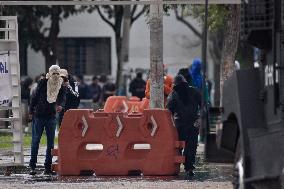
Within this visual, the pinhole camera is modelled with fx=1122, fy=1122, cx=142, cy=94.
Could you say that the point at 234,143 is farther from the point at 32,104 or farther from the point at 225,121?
the point at 32,104

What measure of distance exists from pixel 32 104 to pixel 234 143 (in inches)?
244

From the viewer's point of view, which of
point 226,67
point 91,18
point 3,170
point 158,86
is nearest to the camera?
point 3,170

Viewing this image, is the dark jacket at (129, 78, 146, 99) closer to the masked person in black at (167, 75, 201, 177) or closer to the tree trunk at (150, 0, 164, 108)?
the tree trunk at (150, 0, 164, 108)

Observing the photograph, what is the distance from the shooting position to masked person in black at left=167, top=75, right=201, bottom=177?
16656 millimetres

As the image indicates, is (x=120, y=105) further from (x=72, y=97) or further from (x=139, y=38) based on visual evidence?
(x=139, y=38)

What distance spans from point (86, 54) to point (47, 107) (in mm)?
34156

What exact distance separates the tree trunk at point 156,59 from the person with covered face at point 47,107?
3.28 m

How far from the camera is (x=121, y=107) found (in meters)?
28.2

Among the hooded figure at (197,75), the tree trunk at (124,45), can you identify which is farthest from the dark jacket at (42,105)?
the tree trunk at (124,45)

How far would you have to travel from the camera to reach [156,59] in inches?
824

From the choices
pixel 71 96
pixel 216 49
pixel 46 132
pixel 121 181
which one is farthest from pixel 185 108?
pixel 216 49

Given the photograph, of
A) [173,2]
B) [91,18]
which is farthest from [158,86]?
[91,18]

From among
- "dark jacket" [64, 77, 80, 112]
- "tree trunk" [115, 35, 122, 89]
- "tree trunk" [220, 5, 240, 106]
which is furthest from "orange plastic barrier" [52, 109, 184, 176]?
"tree trunk" [115, 35, 122, 89]

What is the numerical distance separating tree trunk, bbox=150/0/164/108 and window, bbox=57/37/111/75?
2998 centimetres
